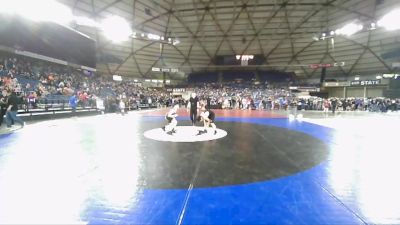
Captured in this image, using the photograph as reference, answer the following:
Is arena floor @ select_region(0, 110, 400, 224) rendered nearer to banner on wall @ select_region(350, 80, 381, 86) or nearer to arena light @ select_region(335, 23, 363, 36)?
arena light @ select_region(335, 23, 363, 36)

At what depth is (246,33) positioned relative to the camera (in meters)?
32.5

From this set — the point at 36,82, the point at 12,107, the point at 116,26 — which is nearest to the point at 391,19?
the point at 116,26

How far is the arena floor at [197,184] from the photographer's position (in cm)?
251

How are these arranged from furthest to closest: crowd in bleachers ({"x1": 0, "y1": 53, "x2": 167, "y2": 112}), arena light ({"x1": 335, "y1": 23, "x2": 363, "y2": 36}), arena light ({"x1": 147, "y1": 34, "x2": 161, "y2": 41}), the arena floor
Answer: arena light ({"x1": 147, "y1": 34, "x2": 161, "y2": 41}) → arena light ({"x1": 335, "y1": 23, "x2": 363, "y2": 36}) → crowd in bleachers ({"x1": 0, "y1": 53, "x2": 167, "y2": 112}) → the arena floor

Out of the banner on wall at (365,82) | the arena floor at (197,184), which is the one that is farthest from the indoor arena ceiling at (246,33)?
the arena floor at (197,184)

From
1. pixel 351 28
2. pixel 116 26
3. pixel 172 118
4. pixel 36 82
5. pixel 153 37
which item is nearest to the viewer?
pixel 172 118

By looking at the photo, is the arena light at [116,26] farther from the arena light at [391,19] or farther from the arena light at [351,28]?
the arena light at [391,19]

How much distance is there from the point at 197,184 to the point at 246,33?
107 feet

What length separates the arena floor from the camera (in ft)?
8.24

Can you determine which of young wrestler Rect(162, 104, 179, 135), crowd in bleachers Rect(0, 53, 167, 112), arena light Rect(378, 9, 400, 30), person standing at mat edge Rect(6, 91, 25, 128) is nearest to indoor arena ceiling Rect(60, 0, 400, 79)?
arena light Rect(378, 9, 400, 30)

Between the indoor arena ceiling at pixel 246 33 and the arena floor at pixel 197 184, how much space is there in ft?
74.8

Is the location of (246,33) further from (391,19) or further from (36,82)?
(36,82)

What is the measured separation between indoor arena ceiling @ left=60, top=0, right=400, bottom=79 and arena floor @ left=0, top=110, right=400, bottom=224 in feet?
74.8

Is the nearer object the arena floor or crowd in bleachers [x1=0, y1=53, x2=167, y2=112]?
the arena floor
